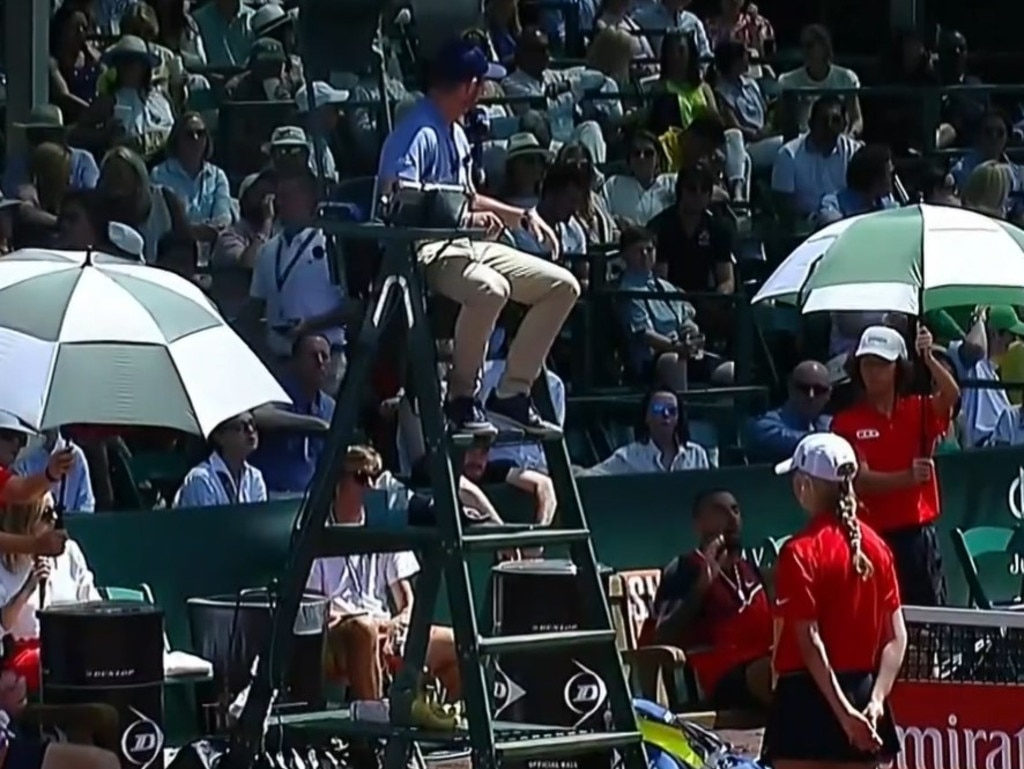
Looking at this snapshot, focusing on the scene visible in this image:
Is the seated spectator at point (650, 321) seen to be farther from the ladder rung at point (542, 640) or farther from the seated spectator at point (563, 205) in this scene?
the ladder rung at point (542, 640)

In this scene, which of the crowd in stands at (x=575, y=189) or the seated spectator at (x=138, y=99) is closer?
the crowd in stands at (x=575, y=189)

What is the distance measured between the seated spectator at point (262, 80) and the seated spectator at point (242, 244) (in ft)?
4.86

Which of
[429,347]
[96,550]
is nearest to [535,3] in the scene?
[96,550]

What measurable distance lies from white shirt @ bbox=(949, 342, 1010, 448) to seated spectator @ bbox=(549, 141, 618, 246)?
2096mm

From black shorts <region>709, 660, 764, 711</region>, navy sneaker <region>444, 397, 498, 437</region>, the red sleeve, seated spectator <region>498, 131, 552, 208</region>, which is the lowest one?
black shorts <region>709, 660, 764, 711</region>

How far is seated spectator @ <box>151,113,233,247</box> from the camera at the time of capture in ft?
49.0

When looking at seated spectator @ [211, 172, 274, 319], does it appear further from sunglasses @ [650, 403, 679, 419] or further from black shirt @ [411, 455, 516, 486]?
sunglasses @ [650, 403, 679, 419]

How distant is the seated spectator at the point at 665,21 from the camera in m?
20.1

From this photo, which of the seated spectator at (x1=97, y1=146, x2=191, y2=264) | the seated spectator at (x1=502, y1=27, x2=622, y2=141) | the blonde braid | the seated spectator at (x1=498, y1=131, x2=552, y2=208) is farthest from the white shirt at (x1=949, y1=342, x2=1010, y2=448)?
the blonde braid

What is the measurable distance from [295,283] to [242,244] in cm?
63

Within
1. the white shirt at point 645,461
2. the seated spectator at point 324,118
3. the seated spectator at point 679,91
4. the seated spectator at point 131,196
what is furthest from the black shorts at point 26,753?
the seated spectator at point 679,91

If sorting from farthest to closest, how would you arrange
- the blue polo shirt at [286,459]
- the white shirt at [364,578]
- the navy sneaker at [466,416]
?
the blue polo shirt at [286,459] → the white shirt at [364,578] → the navy sneaker at [466,416]

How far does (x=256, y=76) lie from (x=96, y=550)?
556 centimetres

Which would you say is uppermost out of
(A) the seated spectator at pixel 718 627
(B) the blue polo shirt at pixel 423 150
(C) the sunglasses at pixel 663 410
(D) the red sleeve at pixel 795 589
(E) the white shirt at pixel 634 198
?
(B) the blue polo shirt at pixel 423 150
